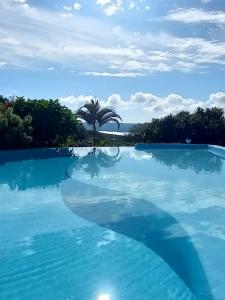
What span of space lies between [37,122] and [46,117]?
1.44 ft

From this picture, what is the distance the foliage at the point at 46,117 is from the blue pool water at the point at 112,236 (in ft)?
15.3

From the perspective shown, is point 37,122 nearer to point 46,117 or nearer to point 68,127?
point 46,117

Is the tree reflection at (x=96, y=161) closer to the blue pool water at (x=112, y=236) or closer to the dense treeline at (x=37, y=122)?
the blue pool water at (x=112, y=236)

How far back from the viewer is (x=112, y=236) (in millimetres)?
6160

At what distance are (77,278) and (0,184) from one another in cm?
651

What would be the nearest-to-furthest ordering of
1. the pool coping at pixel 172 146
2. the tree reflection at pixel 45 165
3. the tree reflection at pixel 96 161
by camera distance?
the tree reflection at pixel 45 165 → the tree reflection at pixel 96 161 → the pool coping at pixel 172 146

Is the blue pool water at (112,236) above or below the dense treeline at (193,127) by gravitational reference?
below

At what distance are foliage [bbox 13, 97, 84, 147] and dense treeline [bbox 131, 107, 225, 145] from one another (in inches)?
218

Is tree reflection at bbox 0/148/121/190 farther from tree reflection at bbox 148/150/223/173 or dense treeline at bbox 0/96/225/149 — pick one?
tree reflection at bbox 148/150/223/173

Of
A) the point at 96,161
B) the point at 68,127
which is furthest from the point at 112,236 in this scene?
the point at 68,127

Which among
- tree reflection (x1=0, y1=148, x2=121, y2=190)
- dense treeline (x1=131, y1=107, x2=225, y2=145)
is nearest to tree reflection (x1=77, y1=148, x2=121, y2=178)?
tree reflection (x1=0, y1=148, x2=121, y2=190)

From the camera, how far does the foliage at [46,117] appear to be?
54.1ft

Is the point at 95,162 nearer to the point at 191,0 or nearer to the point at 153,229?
the point at 191,0

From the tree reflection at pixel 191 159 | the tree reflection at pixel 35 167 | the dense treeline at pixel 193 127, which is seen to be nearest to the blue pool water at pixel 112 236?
the tree reflection at pixel 35 167
